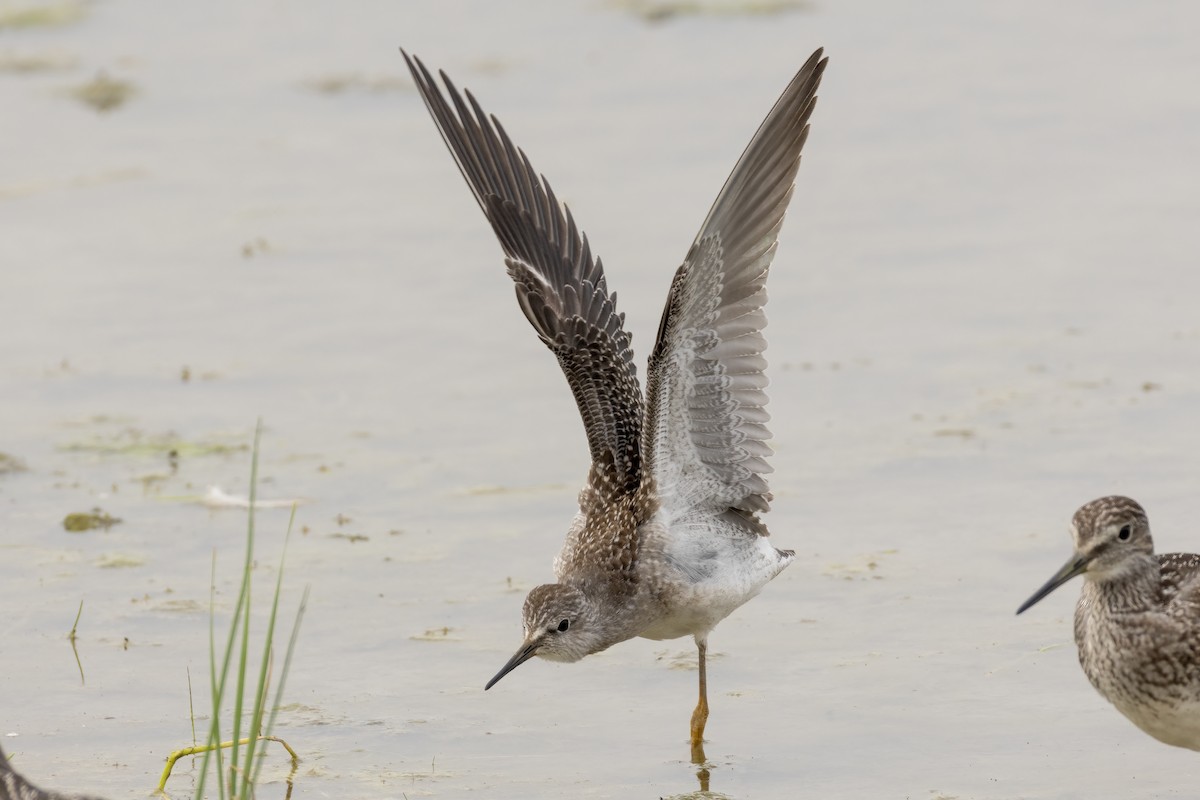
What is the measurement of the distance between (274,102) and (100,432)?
511 centimetres

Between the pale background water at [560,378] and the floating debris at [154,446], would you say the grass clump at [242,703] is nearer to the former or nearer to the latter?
the pale background water at [560,378]

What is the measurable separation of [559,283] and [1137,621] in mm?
Result: 3248

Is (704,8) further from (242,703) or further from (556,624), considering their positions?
(242,703)

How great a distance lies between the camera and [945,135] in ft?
45.2

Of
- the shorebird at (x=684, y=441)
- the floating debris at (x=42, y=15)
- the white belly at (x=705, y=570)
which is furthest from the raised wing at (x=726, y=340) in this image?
the floating debris at (x=42, y=15)

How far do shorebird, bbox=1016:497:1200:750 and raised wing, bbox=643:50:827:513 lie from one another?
5.50 feet

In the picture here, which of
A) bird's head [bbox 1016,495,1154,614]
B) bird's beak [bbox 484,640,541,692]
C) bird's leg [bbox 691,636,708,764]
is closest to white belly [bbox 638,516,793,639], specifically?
bird's leg [bbox 691,636,708,764]

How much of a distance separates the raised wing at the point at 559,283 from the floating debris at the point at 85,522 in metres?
2.26

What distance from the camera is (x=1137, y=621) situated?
277 inches

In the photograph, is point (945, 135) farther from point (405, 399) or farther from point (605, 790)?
point (605, 790)

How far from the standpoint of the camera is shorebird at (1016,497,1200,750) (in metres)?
6.92

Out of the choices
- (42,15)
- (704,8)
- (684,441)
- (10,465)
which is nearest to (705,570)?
(684,441)

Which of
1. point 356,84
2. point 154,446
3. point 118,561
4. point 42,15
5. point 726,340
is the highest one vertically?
point 42,15

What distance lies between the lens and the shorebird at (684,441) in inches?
319
